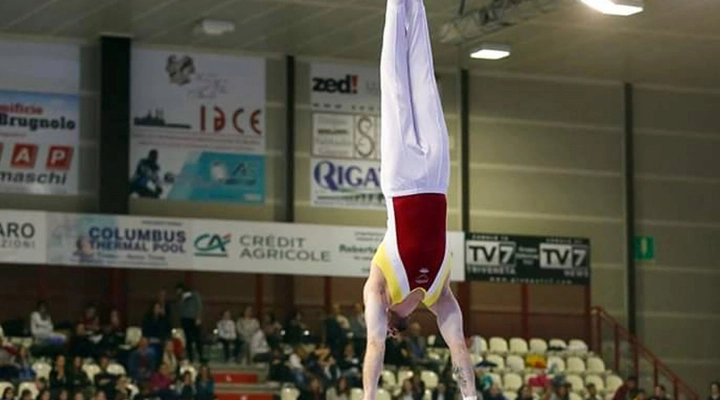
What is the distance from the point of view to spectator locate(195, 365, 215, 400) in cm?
2253

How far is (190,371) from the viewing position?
898 inches

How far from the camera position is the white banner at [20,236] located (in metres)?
23.3

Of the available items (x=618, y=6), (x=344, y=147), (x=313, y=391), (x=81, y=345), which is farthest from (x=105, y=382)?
(x=618, y=6)

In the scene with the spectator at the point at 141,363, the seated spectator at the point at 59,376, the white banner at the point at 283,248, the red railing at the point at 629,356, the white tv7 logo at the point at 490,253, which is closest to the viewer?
the seated spectator at the point at 59,376

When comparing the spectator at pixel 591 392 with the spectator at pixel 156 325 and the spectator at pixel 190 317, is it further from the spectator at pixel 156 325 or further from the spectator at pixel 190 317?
the spectator at pixel 156 325

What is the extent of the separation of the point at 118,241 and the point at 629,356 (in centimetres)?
982

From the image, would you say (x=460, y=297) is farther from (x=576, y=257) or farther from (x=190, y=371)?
(x=190, y=371)

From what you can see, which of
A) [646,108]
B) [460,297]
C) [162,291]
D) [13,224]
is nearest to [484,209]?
[460,297]

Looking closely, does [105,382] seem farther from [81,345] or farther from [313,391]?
[313,391]

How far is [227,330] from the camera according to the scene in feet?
82.0

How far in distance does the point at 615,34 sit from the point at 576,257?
4.29 m

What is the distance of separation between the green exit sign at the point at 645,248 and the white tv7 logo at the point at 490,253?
3.92 meters

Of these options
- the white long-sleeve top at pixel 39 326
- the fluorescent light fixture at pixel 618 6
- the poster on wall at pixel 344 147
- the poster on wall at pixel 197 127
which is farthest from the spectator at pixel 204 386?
the fluorescent light fixture at pixel 618 6

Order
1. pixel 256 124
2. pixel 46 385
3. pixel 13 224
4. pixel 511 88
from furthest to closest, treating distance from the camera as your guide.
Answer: pixel 511 88 < pixel 256 124 < pixel 13 224 < pixel 46 385
